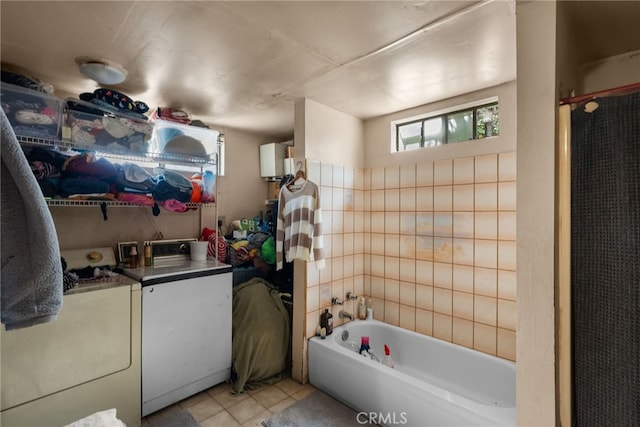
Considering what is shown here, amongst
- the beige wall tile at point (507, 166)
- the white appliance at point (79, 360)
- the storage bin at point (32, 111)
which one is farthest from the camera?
the beige wall tile at point (507, 166)

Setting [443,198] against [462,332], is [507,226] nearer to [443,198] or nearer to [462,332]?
[443,198]

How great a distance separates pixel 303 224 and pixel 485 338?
1.58 metres

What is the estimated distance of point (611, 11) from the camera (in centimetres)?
114

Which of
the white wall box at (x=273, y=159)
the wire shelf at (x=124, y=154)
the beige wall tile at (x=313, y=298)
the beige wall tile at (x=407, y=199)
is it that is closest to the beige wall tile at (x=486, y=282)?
the beige wall tile at (x=407, y=199)

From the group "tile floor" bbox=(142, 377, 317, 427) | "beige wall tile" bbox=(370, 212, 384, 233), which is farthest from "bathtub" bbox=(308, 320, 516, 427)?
"beige wall tile" bbox=(370, 212, 384, 233)

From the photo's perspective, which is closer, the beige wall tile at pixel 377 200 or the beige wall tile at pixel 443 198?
the beige wall tile at pixel 443 198

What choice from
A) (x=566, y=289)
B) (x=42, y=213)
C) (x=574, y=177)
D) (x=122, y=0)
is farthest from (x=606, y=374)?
(x=122, y=0)

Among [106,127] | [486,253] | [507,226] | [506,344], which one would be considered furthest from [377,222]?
[106,127]

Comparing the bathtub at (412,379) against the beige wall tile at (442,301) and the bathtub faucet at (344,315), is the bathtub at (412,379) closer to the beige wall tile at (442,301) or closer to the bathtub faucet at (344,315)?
the bathtub faucet at (344,315)

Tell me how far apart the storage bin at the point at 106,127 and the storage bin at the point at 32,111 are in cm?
7

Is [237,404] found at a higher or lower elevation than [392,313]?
lower

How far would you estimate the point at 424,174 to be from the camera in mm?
2387

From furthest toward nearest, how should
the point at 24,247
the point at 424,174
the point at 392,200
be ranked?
1. the point at 392,200
2. the point at 424,174
3. the point at 24,247

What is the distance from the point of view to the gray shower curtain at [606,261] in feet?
2.79
